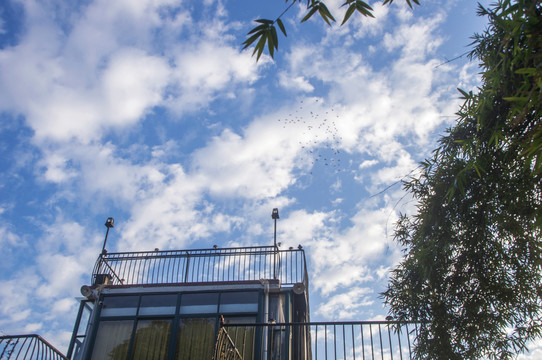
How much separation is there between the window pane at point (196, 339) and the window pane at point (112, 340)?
1.35 m

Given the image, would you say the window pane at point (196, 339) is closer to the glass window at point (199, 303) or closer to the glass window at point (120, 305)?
the glass window at point (199, 303)

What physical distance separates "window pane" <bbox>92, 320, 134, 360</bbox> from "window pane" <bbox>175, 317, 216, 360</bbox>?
1.35 meters

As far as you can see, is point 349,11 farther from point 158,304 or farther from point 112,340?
point 112,340

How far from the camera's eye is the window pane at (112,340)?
9453 mm

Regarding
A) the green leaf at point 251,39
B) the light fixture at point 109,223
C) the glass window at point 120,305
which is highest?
the light fixture at point 109,223

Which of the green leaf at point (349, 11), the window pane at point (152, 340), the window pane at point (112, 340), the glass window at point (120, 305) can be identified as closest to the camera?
the green leaf at point (349, 11)

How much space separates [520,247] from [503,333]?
1.16 metres

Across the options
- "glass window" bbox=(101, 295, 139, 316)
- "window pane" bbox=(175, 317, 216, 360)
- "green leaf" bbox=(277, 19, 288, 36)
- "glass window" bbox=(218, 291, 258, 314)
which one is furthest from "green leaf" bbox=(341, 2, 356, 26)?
"glass window" bbox=(101, 295, 139, 316)

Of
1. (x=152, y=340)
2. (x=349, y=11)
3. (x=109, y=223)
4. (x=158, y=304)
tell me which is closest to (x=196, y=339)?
(x=152, y=340)

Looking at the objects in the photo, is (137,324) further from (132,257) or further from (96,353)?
(132,257)

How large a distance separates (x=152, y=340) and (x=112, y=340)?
3.52ft

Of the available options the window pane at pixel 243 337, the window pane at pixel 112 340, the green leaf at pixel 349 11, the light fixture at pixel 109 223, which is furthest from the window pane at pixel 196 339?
the green leaf at pixel 349 11

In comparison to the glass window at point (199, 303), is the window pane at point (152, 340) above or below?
below

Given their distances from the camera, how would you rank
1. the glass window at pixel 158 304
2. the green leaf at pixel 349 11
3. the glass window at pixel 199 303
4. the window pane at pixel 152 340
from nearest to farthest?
the green leaf at pixel 349 11 < the window pane at pixel 152 340 < the glass window at pixel 199 303 < the glass window at pixel 158 304
